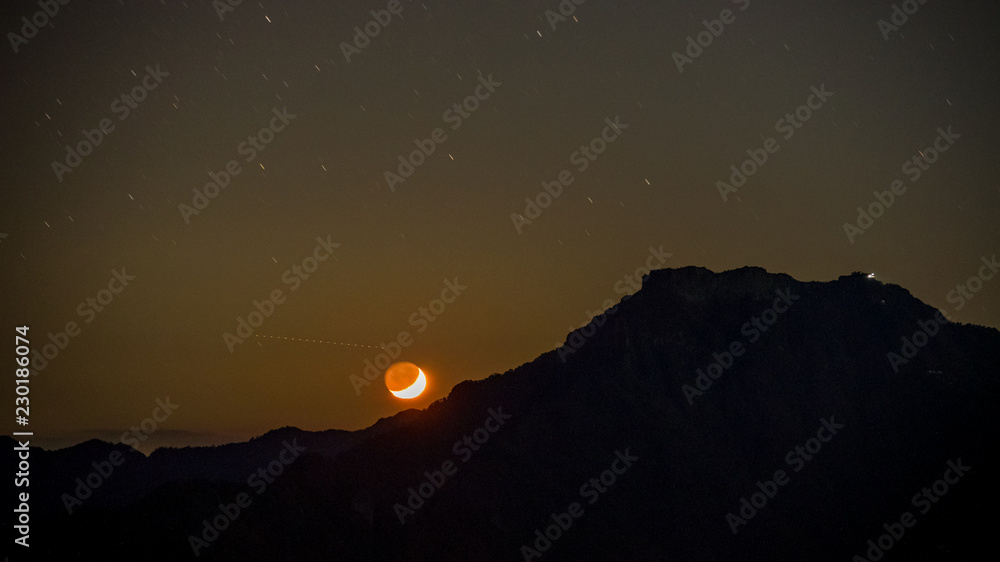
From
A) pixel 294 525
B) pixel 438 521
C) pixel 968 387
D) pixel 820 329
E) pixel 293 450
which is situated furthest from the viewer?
pixel 293 450

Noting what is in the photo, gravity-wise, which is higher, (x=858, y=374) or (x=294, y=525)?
(x=858, y=374)

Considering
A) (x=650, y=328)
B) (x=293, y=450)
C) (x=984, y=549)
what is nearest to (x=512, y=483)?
(x=650, y=328)

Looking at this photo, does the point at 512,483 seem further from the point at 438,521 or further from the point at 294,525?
the point at 294,525

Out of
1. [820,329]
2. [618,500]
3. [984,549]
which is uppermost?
[820,329]

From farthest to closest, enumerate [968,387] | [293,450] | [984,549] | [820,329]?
[293,450] → [820,329] → [968,387] → [984,549]

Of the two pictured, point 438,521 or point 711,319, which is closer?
point 438,521

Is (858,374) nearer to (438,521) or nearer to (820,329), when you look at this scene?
(820,329)
